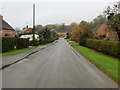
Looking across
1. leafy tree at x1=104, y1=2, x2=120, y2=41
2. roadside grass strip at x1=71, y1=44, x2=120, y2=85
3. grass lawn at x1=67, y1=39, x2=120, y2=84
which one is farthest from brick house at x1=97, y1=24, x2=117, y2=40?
roadside grass strip at x1=71, y1=44, x2=120, y2=85

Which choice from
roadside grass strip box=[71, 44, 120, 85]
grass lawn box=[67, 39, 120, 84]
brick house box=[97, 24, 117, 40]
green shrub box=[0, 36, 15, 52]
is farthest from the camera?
brick house box=[97, 24, 117, 40]

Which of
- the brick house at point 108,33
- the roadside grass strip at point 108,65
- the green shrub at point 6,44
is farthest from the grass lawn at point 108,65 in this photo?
the brick house at point 108,33

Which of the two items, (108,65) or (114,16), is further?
(114,16)

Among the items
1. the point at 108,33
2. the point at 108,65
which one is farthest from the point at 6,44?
the point at 108,33

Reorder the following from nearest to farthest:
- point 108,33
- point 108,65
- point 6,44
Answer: point 108,65 < point 6,44 < point 108,33

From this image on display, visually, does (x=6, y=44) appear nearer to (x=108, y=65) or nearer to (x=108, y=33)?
(x=108, y=65)

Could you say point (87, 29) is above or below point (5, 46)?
above

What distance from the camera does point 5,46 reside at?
20.8 meters

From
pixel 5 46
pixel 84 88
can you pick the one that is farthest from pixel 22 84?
pixel 5 46

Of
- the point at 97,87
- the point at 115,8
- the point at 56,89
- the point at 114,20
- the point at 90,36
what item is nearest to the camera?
the point at 56,89

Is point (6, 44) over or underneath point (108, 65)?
over

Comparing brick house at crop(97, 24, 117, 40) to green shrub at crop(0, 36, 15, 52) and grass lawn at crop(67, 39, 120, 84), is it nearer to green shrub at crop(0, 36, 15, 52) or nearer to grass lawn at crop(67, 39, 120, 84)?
grass lawn at crop(67, 39, 120, 84)

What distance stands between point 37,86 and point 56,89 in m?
0.76

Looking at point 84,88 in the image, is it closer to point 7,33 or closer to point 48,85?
point 48,85
